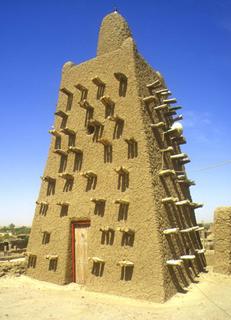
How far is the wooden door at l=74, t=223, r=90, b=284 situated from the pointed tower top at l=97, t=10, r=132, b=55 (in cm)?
759

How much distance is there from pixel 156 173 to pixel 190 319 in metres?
4.72

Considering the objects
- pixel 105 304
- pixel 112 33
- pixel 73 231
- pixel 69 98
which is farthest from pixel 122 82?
Answer: pixel 105 304

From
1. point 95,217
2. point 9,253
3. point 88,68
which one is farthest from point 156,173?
point 9,253

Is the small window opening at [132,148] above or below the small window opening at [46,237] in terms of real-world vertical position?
above

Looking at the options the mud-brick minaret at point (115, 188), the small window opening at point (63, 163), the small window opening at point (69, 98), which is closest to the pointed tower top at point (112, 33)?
the mud-brick minaret at point (115, 188)

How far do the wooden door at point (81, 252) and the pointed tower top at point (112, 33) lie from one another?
7588 mm

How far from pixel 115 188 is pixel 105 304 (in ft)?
12.4

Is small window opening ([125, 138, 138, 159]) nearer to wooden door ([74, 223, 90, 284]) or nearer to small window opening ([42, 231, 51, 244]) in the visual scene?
wooden door ([74, 223, 90, 284])

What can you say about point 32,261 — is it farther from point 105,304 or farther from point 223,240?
point 223,240

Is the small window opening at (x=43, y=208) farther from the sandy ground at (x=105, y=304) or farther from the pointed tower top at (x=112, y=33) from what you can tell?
the pointed tower top at (x=112, y=33)

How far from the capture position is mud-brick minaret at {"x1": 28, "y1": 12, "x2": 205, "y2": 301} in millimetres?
10555

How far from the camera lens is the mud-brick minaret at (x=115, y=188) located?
34.6 ft

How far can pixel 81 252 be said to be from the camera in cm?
1223

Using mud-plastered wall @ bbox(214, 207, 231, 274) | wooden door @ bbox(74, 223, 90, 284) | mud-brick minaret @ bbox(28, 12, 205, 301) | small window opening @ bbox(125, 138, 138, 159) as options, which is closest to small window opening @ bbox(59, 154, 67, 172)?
mud-brick minaret @ bbox(28, 12, 205, 301)
